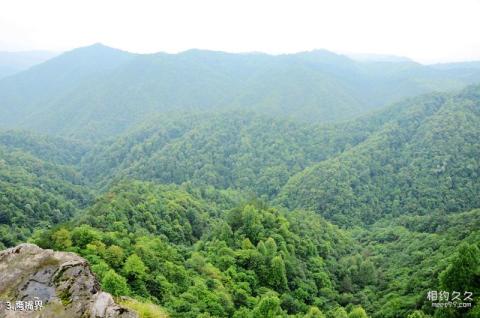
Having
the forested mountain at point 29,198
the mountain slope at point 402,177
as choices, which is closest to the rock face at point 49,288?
the forested mountain at point 29,198

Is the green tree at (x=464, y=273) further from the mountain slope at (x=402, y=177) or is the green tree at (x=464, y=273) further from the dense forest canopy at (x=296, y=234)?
the mountain slope at (x=402, y=177)

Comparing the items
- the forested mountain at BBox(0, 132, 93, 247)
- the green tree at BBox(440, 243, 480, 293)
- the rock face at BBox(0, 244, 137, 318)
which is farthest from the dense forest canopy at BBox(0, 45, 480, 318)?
the rock face at BBox(0, 244, 137, 318)

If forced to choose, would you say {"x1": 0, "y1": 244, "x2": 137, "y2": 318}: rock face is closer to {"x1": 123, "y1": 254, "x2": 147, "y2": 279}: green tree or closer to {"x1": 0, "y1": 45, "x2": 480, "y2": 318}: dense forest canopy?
{"x1": 0, "y1": 45, "x2": 480, "y2": 318}: dense forest canopy

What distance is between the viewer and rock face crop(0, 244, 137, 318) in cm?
2004

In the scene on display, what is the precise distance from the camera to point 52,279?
22188mm

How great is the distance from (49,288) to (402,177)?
496ft

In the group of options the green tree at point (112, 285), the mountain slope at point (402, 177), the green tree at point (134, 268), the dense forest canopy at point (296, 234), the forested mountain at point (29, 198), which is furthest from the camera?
the mountain slope at point (402, 177)

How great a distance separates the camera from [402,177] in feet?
506

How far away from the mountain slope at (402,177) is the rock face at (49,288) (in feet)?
396

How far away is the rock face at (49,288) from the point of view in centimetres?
2004

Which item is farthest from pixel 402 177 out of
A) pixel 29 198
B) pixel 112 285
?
pixel 112 285

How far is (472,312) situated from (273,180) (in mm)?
146115

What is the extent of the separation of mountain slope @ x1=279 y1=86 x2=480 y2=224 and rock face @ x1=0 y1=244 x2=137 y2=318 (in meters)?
121

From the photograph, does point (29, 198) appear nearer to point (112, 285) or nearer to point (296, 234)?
point (296, 234)
